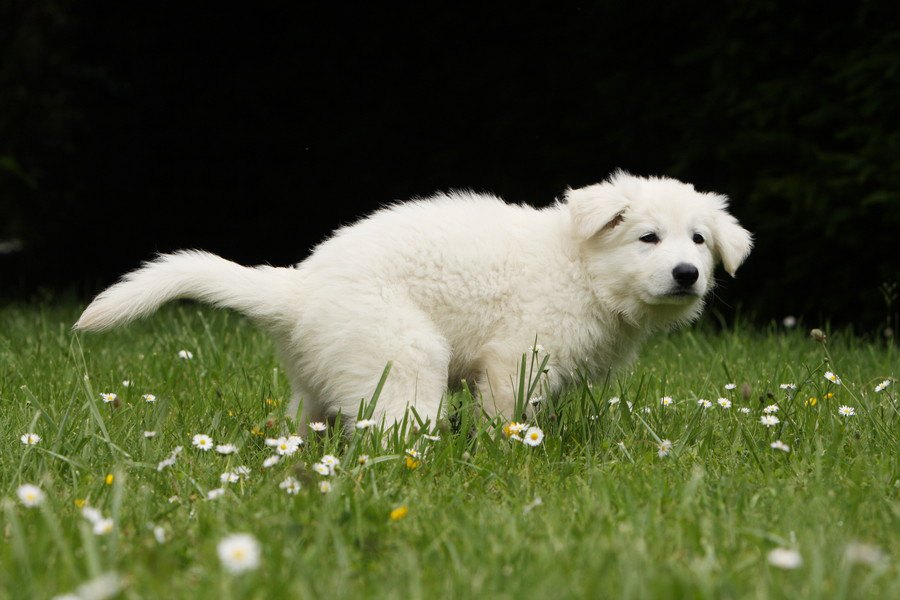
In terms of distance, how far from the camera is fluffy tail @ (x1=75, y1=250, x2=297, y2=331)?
2932 mm

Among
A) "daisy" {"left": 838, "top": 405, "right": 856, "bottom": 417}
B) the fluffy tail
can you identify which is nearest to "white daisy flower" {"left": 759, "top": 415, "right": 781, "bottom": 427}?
"daisy" {"left": 838, "top": 405, "right": 856, "bottom": 417}

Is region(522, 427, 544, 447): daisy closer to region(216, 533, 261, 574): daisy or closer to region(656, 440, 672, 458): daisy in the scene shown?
region(656, 440, 672, 458): daisy

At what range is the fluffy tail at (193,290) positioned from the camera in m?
2.93

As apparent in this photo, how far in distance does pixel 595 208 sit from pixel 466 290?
1.82 ft

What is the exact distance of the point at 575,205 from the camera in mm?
3502

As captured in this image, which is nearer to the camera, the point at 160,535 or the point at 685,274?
the point at 160,535

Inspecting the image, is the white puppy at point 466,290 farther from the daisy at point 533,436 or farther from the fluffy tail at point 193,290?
the daisy at point 533,436

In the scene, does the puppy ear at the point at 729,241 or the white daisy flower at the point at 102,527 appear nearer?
the white daisy flower at the point at 102,527

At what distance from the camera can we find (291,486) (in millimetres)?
2316

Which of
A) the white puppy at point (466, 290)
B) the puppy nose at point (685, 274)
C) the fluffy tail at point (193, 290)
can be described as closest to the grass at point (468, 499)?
the white puppy at point (466, 290)

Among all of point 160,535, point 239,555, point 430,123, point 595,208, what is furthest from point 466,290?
point 430,123

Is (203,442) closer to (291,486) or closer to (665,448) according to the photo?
(291,486)

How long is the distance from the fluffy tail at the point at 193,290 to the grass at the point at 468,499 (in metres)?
0.30

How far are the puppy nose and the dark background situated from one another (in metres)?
2.20
